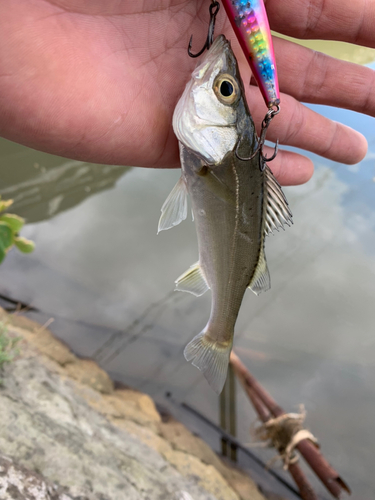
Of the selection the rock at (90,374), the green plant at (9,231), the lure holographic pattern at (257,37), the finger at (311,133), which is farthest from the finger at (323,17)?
the rock at (90,374)

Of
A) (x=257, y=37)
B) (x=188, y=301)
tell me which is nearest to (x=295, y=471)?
(x=188, y=301)

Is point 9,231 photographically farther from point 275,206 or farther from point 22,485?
point 275,206

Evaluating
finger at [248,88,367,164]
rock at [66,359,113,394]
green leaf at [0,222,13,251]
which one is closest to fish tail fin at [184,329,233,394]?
finger at [248,88,367,164]

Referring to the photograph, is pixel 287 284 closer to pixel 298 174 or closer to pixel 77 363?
pixel 298 174

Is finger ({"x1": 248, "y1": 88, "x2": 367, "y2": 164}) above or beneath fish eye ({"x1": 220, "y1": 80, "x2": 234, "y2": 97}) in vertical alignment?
above

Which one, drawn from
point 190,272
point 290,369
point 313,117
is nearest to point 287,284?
point 290,369

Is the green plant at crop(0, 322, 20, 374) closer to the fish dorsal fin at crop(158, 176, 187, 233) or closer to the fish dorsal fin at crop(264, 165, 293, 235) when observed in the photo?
the fish dorsal fin at crop(158, 176, 187, 233)

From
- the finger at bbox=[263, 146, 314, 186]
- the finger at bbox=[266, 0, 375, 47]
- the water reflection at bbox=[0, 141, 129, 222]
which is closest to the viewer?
the finger at bbox=[266, 0, 375, 47]
